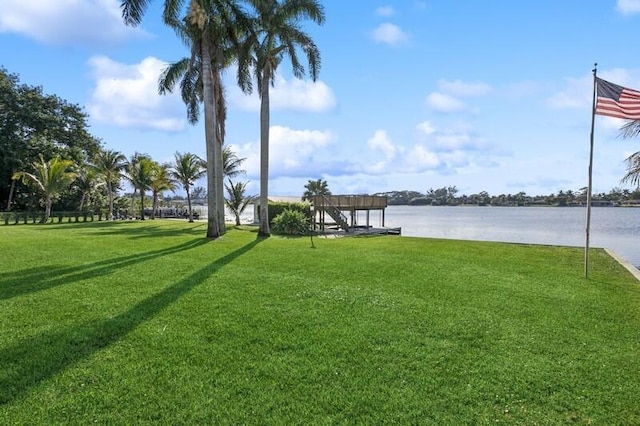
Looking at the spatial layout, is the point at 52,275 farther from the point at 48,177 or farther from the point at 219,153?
the point at 48,177

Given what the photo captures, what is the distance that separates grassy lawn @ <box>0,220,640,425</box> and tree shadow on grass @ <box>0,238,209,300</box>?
0.06 meters

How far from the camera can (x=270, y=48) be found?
18172mm

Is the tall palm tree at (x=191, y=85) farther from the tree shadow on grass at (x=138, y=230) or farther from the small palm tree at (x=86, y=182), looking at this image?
the small palm tree at (x=86, y=182)

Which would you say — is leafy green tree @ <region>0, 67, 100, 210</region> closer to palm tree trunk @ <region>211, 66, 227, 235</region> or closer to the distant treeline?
palm tree trunk @ <region>211, 66, 227, 235</region>

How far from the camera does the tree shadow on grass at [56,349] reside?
13.2 feet

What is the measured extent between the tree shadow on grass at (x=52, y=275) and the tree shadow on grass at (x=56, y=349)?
2274 mm

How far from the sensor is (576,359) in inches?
188

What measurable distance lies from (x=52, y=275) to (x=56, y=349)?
4228 millimetres

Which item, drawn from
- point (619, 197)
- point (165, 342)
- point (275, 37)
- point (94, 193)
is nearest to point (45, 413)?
point (165, 342)

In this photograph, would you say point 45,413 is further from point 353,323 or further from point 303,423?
point 353,323

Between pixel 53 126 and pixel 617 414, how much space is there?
1644 inches

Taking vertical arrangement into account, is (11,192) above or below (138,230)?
above

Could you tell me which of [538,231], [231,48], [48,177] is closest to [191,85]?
[231,48]

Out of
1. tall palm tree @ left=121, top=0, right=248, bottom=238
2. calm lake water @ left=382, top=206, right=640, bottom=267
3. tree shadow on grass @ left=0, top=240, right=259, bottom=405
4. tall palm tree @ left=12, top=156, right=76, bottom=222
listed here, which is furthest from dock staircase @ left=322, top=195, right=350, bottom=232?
tree shadow on grass @ left=0, top=240, right=259, bottom=405
